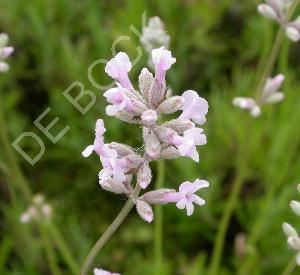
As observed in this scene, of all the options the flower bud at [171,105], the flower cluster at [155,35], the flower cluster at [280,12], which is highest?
the flower cluster at [280,12]

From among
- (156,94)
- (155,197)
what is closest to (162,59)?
(156,94)

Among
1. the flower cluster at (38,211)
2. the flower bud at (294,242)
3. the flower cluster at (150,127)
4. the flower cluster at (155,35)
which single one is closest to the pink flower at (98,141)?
the flower cluster at (150,127)

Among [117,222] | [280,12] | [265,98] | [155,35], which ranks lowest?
[117,222]

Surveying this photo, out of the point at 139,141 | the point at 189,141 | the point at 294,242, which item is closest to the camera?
the point at 189,141

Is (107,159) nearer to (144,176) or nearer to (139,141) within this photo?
(144,176)

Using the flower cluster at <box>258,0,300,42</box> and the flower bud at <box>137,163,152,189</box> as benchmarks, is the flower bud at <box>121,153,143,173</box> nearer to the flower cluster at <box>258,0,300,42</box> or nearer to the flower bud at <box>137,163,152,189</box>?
the flower bud at <box>137,163,152,189</box>

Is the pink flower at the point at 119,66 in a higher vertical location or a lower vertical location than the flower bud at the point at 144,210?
higher

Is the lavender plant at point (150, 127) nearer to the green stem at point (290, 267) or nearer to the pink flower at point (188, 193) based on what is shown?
the pink flower at point (188, 193)

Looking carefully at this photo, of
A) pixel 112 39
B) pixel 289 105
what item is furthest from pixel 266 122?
pixel 112 39
